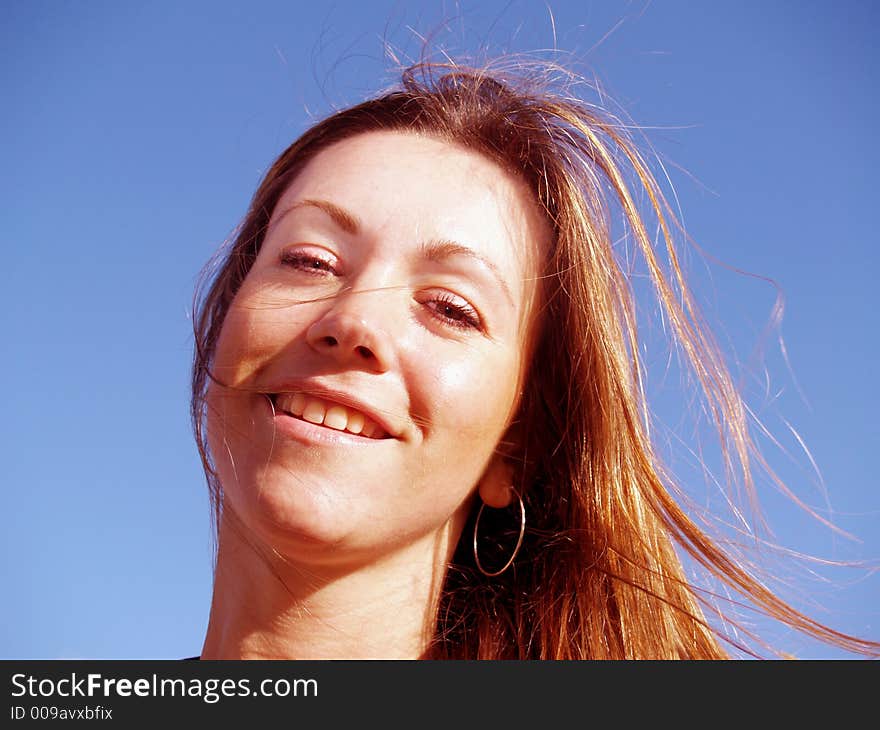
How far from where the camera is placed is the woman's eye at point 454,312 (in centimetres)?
257

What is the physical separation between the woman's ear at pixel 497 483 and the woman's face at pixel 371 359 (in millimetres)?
81

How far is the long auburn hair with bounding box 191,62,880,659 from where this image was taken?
291 centimetres

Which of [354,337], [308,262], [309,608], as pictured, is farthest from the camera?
[308,262]

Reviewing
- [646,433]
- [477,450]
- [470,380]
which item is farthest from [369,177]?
[646,433]

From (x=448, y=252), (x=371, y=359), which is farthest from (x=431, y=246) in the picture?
(x=371, y=359)

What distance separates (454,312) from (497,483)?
2.24 ft

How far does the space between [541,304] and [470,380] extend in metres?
0.56

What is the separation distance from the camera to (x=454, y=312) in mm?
2604

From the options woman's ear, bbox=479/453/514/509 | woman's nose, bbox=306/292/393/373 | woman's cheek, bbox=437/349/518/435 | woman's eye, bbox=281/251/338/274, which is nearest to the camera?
woman's nose, bbox=306/292/393/373

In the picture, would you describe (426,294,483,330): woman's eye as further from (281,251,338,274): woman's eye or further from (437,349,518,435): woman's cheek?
(281,251,338,274): woman's eye

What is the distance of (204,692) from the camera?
2221mm

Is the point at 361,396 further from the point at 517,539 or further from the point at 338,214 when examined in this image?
the point at 517,539

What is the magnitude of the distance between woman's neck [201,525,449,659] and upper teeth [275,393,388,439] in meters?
0.42

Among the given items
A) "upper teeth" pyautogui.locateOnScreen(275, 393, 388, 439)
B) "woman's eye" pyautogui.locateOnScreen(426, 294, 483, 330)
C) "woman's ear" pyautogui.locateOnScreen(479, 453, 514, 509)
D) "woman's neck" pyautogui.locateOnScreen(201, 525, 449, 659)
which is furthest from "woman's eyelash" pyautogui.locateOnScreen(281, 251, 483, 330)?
"woman's neck" pyautogui.locateOnScreen(201, 525, 449, 659)
